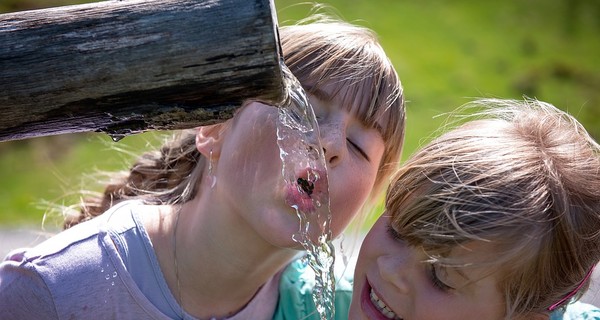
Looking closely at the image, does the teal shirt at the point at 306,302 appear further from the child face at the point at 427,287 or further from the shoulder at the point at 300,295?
the child face at the point at 427,287

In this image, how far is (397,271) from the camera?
7.60ft

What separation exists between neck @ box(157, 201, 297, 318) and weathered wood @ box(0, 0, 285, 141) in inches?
33.6

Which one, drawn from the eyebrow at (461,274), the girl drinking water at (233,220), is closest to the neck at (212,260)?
the girl drinking water at (233,220)

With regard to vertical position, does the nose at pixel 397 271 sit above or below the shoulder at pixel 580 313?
above

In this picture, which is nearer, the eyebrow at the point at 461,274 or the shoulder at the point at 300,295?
the eyebrow at the point at 461,274

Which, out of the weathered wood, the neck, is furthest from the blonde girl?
the weathered wood

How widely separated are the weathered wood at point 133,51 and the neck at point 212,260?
0.85m

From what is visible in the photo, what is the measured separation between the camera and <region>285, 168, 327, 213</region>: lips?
2383 millimetres

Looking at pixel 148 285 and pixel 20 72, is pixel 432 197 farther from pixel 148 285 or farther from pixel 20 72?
pixel 20 72

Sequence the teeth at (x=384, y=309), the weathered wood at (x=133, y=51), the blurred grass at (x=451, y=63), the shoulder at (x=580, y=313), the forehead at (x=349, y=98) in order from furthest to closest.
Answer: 1. the blurred grass at (x=451, y=63)
2. the shoulder at (x=580, y=313)
3. the forehead at (x=349, y=98)
4. the teeth at (x=384, y=309)
5. the weathered wood at (x=133, y=51)

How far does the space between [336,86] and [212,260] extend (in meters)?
0.67

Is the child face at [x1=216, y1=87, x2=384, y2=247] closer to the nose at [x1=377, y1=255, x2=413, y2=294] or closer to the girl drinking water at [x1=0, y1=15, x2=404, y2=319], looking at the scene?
the girl drinking water at [x1=0, y1=15, x2=404, y2=319]

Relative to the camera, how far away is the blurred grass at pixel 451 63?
5.94 meters

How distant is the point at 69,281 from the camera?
8.39 feet
